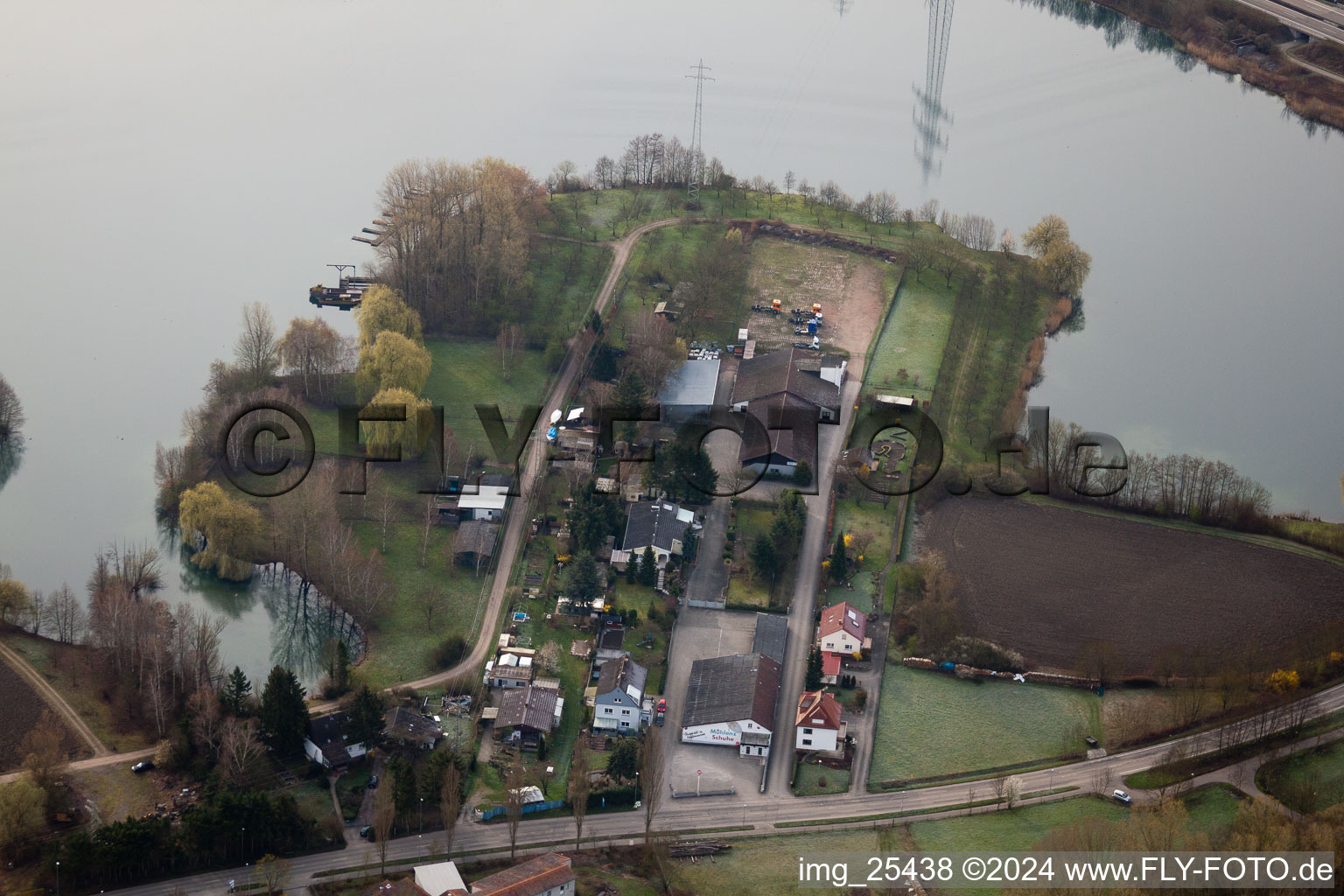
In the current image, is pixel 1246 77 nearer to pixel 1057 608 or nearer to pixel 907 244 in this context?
pixel 907 244

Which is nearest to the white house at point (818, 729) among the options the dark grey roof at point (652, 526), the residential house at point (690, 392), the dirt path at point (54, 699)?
the dark grey roof at point (652, 526)

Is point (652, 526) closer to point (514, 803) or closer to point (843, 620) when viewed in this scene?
point (843, 620)

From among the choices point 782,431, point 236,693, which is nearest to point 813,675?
point 782,431

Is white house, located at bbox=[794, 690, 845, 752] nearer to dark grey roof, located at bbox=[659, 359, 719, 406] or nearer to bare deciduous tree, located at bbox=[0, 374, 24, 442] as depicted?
dark grey roof, located at bbox=[659, 359, 719, 406]

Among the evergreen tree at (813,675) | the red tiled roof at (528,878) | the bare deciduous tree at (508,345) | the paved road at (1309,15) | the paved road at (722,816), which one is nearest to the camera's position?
the red tiled roof at (528,878)

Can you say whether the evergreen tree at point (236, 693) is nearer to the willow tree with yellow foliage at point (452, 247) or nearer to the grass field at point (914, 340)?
the willow tree with yellow foliage at point (452, 247)

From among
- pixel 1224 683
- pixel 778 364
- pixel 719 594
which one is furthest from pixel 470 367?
pixel 1224 683

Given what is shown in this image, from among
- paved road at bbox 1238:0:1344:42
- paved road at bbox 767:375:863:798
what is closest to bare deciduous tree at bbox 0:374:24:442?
paved road at bbox 767:375:863:798
